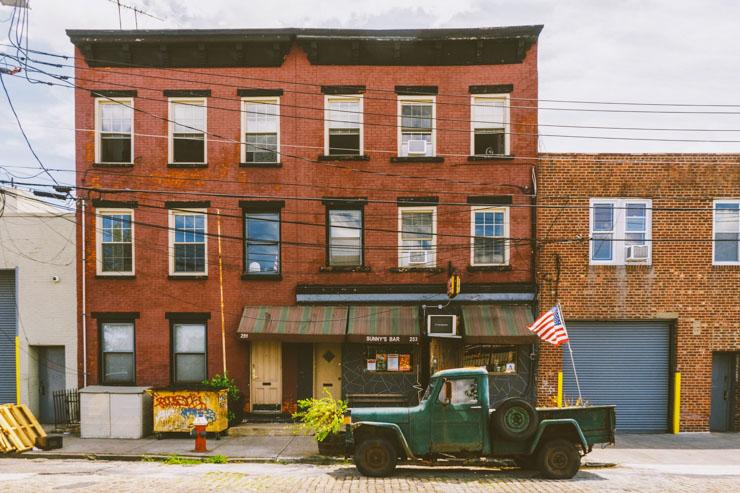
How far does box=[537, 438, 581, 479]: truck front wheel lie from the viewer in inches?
436

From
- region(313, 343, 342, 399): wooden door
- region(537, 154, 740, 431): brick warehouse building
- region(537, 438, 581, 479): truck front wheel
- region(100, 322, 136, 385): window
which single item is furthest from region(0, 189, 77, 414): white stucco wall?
region(537, 154, 740, 431): brick warehouse building

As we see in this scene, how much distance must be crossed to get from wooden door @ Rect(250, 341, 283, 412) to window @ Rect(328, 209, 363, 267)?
3.09 meters

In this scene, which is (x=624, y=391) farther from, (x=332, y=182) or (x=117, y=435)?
(x=117, y=435)

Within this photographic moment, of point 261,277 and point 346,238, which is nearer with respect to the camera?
point 261,277

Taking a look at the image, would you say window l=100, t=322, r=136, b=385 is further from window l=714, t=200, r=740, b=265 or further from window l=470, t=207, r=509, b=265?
window l=714, t=200, r=740, b=265

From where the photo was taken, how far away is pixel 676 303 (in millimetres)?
16562

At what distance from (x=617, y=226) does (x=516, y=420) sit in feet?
27.0

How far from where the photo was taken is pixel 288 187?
17.3 metres

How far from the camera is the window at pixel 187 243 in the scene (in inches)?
679

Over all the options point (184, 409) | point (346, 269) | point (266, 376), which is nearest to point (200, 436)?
point (184, 409)

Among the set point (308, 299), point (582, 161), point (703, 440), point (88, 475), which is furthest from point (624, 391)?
point (88, 475)

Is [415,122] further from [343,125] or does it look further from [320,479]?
[320,479]

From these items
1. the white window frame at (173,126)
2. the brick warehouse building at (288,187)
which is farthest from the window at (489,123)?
the white window frame at (173,126)

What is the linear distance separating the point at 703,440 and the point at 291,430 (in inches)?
430
